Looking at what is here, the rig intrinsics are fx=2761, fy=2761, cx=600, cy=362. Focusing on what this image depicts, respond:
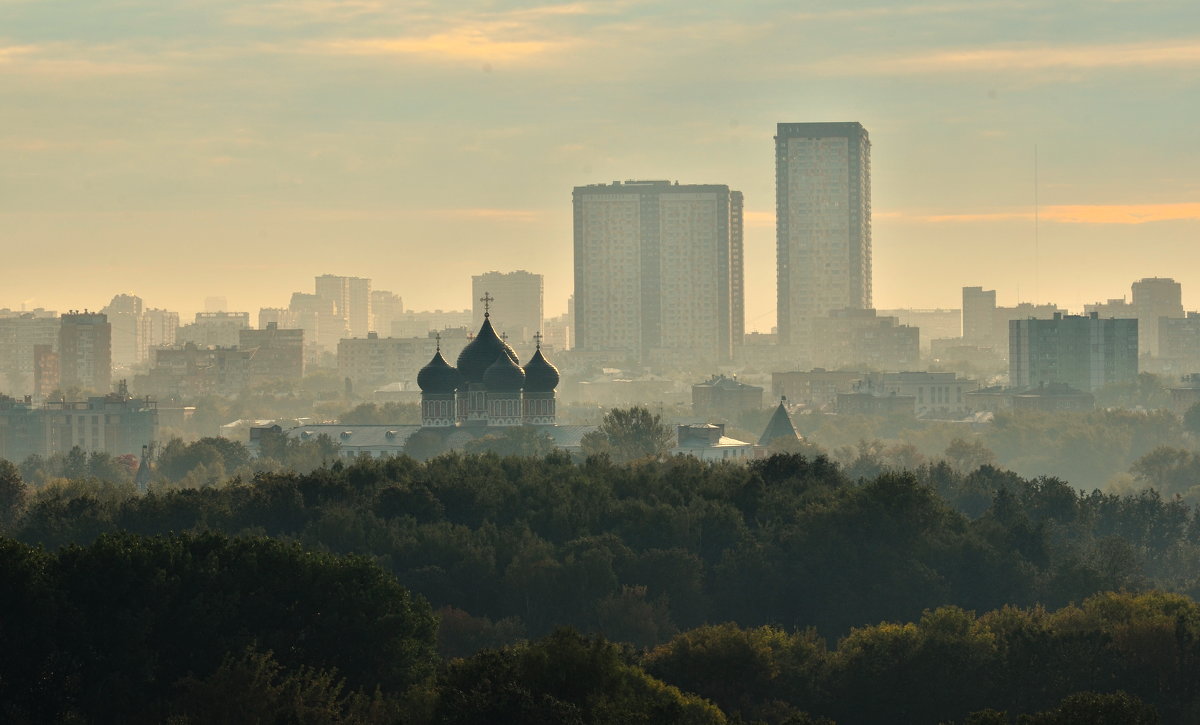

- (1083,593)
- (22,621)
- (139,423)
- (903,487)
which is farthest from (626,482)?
(139,423)

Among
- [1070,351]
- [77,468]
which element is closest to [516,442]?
[77,468]

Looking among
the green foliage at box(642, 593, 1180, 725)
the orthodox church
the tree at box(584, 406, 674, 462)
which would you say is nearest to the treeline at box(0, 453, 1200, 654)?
the green foliage at box(642, 593, 1180, 725)

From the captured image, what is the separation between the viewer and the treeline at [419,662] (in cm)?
3428

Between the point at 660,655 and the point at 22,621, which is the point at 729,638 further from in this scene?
the point at 22,621

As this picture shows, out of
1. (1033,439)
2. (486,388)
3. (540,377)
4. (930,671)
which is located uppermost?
(540,377)

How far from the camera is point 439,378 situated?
98.9 m

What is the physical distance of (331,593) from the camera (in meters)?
38.6

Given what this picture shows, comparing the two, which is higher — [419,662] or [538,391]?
[538,391]

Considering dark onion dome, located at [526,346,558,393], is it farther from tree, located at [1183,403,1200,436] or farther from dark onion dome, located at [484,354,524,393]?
tree, located at [1183,403,1200,436]

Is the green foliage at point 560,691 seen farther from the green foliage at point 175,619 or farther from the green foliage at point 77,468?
the green foliage at point 77,468

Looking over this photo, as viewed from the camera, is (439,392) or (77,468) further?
(77,468)

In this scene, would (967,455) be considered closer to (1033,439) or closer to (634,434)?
(1033,439)

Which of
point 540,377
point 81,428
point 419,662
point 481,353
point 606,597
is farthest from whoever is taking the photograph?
point 81,428

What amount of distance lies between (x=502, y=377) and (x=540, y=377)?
2.14m
